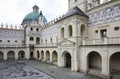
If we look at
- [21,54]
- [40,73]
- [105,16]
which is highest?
[105,16]

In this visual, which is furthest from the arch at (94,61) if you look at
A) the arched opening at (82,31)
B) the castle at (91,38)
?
the arched opening at (82,31)

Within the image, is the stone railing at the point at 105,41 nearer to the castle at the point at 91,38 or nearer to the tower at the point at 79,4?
the castle at the point at 91,38

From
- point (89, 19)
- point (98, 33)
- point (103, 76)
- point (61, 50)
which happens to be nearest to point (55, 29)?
point (61, 50)

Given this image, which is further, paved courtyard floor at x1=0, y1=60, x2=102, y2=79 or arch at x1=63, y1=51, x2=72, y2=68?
arch at x1=63, y1=51, x2=72, y2=68

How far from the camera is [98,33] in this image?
17234 millimetres

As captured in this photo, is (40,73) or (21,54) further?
(21,54)

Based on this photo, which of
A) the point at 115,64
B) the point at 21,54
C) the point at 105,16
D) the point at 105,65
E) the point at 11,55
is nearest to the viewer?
the point at 105,65

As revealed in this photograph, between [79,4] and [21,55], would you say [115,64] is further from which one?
[21,55]

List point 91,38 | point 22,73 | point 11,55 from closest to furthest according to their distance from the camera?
point 22,73
point 91,38
point 11,55

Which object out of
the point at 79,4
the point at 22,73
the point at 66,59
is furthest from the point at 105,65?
the point at 79,4

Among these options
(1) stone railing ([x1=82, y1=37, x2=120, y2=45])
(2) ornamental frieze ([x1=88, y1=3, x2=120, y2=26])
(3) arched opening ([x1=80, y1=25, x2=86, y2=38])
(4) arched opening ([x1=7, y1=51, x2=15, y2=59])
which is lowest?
(4) arched opening ([x1=7, y1=51, x2=15, y2=59])

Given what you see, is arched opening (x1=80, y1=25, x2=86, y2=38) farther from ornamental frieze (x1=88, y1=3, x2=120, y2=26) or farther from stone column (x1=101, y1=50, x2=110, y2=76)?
stone column (x1=101, y1=50, x2=110, y2=76)

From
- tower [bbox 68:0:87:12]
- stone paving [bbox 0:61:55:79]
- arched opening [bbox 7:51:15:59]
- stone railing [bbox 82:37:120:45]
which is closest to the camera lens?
stone railing [bbox 82:37:120:45]

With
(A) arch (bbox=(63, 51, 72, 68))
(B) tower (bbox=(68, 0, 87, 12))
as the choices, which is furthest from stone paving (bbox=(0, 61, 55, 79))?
(B) tower (bbox=(68, 0, 87, 12))
